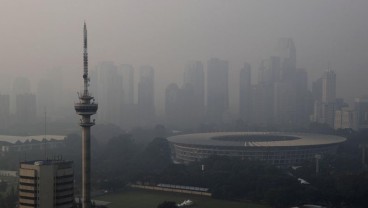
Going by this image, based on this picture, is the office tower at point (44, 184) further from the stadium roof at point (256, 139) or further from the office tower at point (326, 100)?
the office tower at point (326, 100)

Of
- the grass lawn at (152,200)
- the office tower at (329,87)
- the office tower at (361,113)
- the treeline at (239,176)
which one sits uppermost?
the office tower at (329,87)

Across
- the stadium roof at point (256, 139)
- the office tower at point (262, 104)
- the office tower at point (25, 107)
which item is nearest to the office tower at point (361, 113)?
the office tower at point (262, 104)

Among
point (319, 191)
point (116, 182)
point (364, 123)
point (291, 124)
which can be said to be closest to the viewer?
point (319, 191)

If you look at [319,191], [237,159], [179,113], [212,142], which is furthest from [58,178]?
[179,113]

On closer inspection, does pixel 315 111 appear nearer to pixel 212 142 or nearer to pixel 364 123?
pixel 364 123

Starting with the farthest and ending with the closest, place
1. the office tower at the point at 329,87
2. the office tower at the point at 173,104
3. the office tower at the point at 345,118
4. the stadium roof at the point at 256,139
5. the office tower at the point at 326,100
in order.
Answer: the office tower at the point at 173,104 → the office tower at the point at 329,87 → the office tower at the point at 326,100 → the office tower at the point at 345,118 → the stadium roof at the point at 256,139

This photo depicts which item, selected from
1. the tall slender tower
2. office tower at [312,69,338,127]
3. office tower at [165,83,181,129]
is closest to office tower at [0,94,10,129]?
office tower at [165,83,181,129]

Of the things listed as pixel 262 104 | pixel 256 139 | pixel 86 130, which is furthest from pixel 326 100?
pixel 86 130
